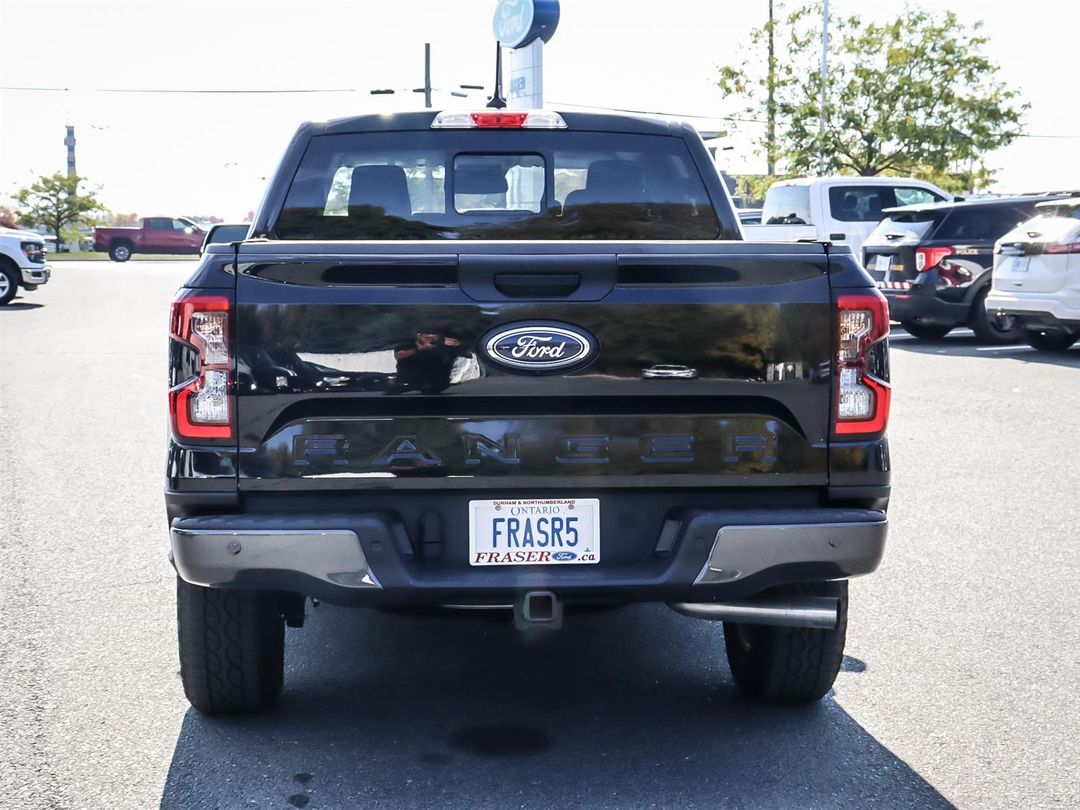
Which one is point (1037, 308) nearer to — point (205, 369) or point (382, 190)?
point (382, 190)

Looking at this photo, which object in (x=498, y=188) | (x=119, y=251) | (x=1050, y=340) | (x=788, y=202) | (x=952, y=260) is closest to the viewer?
(x=498, y=188)

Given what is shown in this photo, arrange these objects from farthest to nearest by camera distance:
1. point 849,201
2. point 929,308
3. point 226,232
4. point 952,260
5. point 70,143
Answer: point 70,143 → point 849,201 → point 929,308 → point 952,260 → point 226,232

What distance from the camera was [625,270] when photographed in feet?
11.2

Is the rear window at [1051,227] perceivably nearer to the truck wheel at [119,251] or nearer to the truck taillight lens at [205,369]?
the truck taillight lens at [205,369]

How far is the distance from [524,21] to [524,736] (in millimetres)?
15181

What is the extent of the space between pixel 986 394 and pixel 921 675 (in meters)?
8.02

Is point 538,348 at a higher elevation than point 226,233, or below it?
below

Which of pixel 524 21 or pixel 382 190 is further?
pixel 524 21

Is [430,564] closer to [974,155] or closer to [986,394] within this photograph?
[986,394]

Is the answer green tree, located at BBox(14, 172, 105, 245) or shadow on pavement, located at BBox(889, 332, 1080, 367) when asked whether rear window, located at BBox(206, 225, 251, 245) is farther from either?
green tree, located at BBox(14, 172, 105, 245)

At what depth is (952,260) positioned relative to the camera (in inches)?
641

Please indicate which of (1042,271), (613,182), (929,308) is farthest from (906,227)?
(613,182)

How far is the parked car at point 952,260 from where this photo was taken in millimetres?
16188

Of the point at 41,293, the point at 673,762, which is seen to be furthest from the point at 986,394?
the point at 41,293
